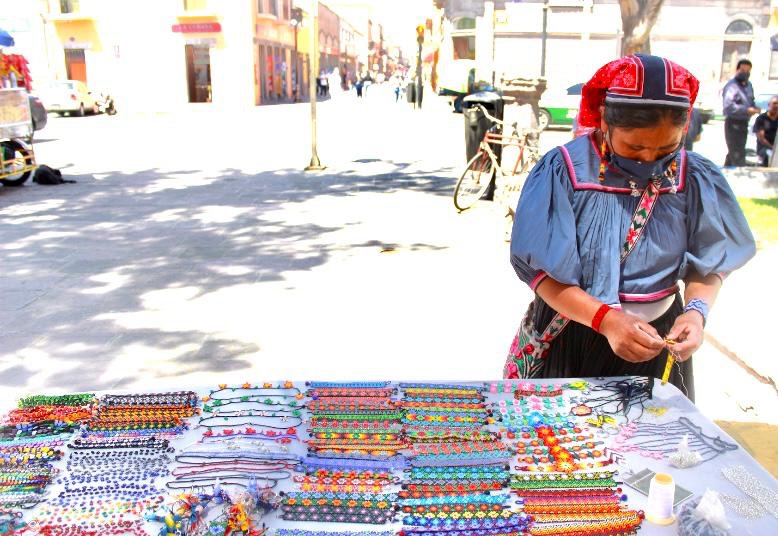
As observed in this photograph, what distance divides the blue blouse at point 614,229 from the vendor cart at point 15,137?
1044cm

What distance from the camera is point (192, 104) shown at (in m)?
32.4

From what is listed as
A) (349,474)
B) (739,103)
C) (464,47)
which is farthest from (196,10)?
(349,474)

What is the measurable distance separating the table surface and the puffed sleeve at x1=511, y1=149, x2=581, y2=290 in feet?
1.24

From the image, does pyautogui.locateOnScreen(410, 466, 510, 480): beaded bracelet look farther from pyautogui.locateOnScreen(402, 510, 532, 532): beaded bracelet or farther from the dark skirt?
the dark skirt

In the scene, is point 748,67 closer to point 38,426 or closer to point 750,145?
point 750,145

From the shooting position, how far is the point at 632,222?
6.36ft

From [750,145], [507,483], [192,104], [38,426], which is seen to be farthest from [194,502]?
[192,104]

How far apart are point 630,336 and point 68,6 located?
119ft

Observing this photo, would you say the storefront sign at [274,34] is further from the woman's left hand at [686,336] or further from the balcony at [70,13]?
the woman's left hand at [686,336]

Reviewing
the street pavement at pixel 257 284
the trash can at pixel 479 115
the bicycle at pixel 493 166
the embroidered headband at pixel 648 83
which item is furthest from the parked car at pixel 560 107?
the embroidered headband at pixel 648 83

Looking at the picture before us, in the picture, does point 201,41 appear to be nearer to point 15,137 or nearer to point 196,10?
point 196,10

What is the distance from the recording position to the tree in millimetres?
8180

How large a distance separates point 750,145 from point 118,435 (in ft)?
57.8

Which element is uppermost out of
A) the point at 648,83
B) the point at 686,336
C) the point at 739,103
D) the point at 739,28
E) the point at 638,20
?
the point at 739,28
